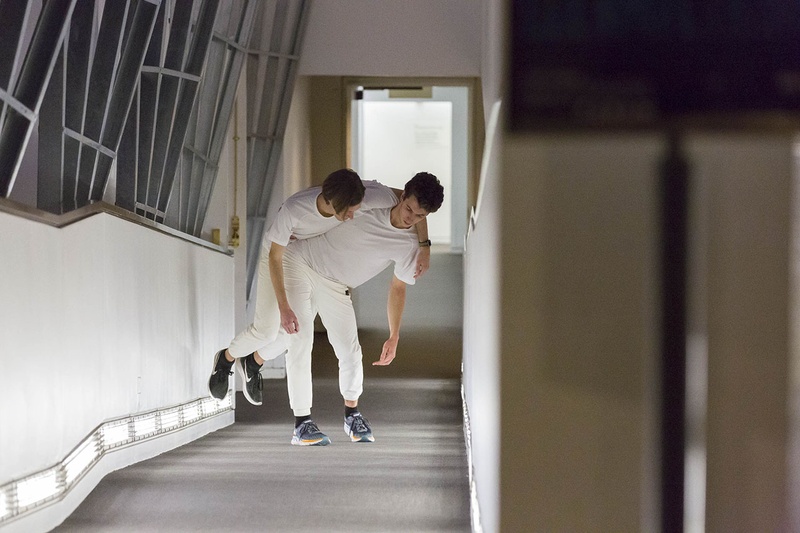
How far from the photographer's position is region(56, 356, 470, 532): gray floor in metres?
3.20

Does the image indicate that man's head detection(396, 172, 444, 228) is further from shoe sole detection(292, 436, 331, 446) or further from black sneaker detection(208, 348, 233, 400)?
black sneaker detection(208, 348, 233, 400)

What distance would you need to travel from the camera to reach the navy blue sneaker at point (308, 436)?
4707mm

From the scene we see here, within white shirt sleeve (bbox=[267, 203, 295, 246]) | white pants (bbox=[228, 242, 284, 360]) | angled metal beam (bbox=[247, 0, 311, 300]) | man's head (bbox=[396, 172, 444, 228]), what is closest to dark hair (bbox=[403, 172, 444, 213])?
man's head (bbox=[396, 172, 444, 228])

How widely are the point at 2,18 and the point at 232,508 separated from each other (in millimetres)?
1902

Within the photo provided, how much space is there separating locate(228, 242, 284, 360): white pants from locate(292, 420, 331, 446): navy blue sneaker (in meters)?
0.52

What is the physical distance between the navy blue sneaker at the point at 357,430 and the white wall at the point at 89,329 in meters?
0.89

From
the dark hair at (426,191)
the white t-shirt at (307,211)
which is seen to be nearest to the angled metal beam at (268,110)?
the white t-shirt at (307,211)

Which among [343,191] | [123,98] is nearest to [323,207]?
[343,191]

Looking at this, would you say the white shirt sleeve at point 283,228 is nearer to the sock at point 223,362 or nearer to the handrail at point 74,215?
the handrail at point 74,215

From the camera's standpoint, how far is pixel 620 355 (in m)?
1.59

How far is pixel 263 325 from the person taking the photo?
493 cm

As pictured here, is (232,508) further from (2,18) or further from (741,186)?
(741,186)

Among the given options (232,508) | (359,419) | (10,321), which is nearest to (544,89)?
(10,321)

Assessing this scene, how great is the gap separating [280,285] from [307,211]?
383mm
